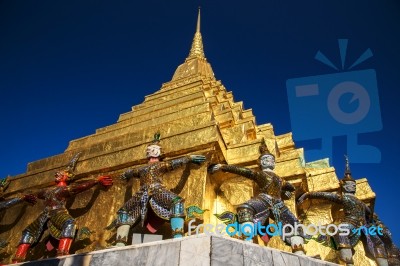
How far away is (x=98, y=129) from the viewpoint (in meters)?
12.9

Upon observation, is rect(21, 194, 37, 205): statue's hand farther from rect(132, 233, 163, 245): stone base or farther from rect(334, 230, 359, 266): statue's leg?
rect(334, 230, 359, 266): statue's leg

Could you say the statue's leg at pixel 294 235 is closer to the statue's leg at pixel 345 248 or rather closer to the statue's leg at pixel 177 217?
the statue's leg at pixel 345 248

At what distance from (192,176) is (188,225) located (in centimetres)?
127

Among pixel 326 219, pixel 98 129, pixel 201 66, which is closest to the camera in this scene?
pixel 326 219

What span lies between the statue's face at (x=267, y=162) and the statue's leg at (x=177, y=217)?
2173mm

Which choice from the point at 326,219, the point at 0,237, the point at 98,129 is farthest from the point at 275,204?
the point at 98,129

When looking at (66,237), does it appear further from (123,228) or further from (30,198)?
(30,198)

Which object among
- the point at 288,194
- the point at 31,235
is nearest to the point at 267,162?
the point at 288,194

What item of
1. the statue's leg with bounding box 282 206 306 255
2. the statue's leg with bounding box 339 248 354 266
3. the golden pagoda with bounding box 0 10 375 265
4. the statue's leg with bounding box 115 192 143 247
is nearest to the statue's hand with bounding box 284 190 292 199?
the golden pagoda with bounding box 0 10 375 265

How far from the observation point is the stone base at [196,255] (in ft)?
14.3

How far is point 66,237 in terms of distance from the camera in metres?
6.85

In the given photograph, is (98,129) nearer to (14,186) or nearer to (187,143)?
(14,186)

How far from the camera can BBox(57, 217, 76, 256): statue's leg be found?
6703mm

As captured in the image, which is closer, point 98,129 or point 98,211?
point 98,211
